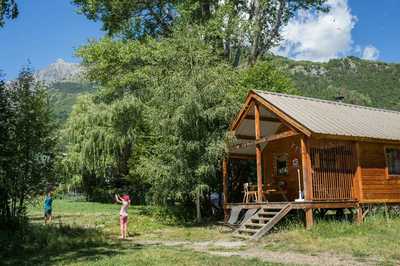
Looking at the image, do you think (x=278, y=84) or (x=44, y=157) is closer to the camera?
(x=44, y=157)

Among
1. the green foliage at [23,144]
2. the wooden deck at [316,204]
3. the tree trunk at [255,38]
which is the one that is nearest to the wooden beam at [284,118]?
the wooden deck at [316,204]

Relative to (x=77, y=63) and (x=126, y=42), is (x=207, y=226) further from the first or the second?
(x=77, y=63)

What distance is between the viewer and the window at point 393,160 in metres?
20.4

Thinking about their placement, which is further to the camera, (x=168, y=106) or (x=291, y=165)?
(x=291, y=165)

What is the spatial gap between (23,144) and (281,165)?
12.2m

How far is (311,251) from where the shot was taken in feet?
42.1

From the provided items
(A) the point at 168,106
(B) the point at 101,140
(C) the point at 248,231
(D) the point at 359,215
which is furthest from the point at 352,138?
(B) the point at 101,140

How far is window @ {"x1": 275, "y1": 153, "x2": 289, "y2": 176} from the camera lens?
22.6m

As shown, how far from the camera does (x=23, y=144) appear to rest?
51.8ft

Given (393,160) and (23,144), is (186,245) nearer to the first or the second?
(23,144)

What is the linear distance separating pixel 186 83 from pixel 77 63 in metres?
12.5

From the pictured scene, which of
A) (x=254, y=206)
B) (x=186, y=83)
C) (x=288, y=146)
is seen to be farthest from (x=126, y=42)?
(x=254, y=206)

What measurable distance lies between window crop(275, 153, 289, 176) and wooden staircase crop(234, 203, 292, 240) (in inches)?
175

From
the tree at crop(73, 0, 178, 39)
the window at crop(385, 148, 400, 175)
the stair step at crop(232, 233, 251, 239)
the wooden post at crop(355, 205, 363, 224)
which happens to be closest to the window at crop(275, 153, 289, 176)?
the window at crop(385, 148, 400, 175)
